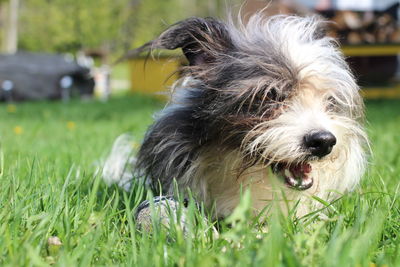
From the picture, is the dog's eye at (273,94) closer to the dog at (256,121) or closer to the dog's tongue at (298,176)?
the dog at (256,121)

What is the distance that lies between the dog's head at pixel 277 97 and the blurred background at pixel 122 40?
30cm

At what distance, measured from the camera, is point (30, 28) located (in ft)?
95.3

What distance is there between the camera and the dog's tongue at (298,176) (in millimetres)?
2822

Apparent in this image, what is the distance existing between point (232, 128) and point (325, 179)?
631mm

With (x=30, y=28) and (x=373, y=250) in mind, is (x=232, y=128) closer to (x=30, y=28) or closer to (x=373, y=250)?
(x=373, y=250)

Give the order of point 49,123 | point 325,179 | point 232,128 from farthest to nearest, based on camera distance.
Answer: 1. point 49,123
2. point 325,179
3. point 232,128

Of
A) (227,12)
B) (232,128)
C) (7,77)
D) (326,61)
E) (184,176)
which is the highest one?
(227,12)

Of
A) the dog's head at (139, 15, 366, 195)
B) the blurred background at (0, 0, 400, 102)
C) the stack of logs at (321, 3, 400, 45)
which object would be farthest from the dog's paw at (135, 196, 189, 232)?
the stack of logs at (321, 3, 400, 45)

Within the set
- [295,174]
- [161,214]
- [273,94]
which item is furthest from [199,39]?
[161,214]

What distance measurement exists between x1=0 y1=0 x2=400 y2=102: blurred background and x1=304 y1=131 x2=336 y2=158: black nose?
103 centimetres

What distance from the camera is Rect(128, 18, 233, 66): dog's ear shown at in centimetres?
309

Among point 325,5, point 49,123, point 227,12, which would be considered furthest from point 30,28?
point 227,12

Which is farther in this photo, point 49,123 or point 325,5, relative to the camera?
point 325,5

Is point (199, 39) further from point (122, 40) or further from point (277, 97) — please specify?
point (122, 40)
